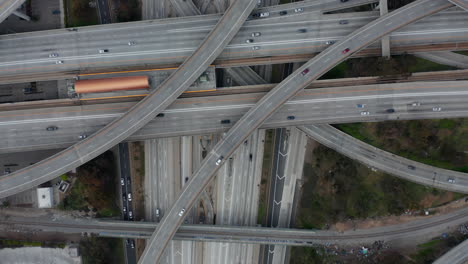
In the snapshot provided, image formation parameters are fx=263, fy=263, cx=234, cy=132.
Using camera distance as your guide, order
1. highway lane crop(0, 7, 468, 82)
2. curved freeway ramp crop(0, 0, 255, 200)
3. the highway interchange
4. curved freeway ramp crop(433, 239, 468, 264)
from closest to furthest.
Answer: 1. the highway interchange
2. curved freeway ramp crop(0, 0, 255, 200)
3. highway lane crop(0, 7, 468, 82)
4. curved freeway ramp crop(433, 239, 468, 264)

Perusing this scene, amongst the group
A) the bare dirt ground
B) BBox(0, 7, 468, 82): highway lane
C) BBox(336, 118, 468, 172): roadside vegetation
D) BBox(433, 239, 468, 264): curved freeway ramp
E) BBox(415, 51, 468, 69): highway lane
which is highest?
BBox(0, 7, 468, 82): highway lane

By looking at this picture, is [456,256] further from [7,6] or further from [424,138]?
[7,6]

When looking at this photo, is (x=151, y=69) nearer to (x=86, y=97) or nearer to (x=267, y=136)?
(x=86, y=97)

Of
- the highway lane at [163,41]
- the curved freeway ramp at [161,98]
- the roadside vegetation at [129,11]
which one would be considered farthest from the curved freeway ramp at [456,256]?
the roadside vegetation at [129,11]

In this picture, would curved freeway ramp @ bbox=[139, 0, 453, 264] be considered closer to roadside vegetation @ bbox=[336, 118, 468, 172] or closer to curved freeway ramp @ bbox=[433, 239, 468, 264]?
roadside vegetation @ bbox=[336, 118, 468, 172]

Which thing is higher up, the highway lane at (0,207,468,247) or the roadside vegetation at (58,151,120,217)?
the roadside vegetation at (58,151,120,217)

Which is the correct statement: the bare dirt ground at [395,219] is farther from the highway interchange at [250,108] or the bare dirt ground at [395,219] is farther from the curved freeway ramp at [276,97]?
the curved freeway ramp at [276,97]

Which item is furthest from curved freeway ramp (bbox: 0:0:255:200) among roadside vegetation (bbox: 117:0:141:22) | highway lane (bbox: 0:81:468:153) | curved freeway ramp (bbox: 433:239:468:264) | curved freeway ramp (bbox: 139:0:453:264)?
curved freeway ramp (bbox: 433:239:468:264)
